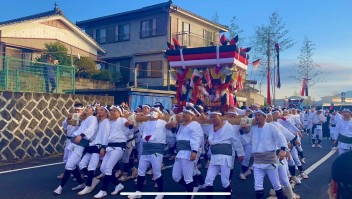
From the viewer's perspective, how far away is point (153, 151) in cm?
711

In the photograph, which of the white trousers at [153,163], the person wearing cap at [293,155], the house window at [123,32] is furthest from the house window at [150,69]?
the white trousers at [153,163]

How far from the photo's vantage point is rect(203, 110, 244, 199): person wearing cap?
20.9 feet

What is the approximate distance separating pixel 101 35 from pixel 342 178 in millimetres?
29451

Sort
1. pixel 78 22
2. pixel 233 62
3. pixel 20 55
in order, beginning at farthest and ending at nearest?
1. pixel 78 22
2. pixel 20 55
3. pixel 233 62

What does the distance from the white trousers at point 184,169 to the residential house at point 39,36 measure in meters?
14.7

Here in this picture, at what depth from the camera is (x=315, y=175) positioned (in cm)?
961

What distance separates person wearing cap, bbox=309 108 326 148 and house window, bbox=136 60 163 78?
12.4 m

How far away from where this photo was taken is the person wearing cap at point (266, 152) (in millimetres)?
6137

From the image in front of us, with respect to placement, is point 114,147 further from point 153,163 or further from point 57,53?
point 57,53

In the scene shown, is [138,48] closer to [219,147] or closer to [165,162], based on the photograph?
[165,162]

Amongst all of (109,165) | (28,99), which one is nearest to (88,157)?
(109,165)

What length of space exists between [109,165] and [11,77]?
24.3 ft

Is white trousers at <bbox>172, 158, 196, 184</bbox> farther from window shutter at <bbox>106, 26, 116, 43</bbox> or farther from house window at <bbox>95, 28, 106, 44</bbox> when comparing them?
house window at <bbox>95, 28, 106, 44</bbox>

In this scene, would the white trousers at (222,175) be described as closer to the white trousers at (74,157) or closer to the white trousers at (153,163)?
the white trousers at (153,163)
